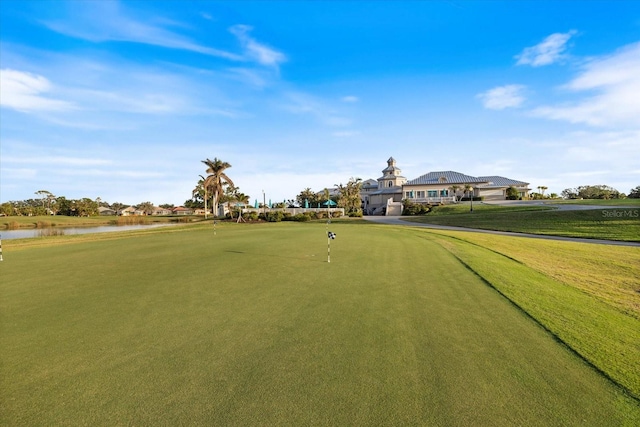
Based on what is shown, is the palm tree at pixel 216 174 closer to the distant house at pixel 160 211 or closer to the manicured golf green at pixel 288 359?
the manicured golf green at pixel 288 359

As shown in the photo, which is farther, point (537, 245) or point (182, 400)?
point (537, 245)

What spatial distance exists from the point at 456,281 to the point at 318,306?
4.55m

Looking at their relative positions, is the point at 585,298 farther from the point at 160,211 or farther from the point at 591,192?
the point at 160,211

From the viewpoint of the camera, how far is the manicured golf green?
313cm

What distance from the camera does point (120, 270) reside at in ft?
34.4

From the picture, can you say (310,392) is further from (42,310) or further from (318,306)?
(42,310)

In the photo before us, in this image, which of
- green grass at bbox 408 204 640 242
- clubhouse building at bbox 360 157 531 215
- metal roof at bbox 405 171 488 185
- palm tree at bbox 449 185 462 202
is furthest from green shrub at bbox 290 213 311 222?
palm tree at bbox 449 185 462 202

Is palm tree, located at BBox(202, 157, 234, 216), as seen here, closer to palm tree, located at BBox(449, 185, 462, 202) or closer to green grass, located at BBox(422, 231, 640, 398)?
palm tree, located at BBox(449, 185, 462, 202)

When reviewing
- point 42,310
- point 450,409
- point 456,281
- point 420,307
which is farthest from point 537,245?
point 42,310

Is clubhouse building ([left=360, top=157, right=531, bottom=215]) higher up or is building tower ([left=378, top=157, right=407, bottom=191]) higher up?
building tower ([left=378, top=157, right=407, bottom=191])

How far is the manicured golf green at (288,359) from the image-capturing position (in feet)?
10.3

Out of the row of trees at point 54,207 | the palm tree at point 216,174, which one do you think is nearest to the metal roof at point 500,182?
the palm tree at point 216,174

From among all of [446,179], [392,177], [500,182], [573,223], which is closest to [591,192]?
[500,182]

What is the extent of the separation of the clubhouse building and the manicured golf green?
61534 millimetres
